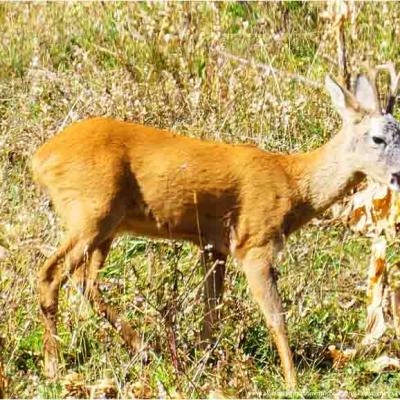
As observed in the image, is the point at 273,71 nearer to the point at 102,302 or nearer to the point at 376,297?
the point at 376,297

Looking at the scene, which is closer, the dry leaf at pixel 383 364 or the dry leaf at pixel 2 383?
the dry leaf at pixel 2 383

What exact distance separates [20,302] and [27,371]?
0.36 m

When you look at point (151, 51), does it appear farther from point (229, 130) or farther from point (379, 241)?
point (379, 241)

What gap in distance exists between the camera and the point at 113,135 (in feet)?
22.4

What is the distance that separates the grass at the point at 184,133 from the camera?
625 cm

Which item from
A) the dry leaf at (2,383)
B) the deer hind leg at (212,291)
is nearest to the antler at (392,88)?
the deer hind leg at (212,291)

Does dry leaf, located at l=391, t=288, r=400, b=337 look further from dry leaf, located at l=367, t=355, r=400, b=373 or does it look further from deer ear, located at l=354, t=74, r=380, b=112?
deer ear, located at l=354, t=74, r=380, b=112

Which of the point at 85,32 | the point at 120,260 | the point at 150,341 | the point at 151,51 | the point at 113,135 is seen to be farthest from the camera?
the point at 85,32

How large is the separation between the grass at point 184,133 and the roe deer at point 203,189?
13cm

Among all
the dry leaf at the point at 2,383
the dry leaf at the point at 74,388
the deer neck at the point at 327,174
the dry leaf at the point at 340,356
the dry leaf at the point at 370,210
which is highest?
the deer neck at the point at 327,174

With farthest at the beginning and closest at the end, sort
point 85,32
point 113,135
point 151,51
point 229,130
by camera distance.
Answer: point 85,32, point 151,51, point 229,130, point 113,135

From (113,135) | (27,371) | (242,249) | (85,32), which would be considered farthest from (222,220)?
(85,32)

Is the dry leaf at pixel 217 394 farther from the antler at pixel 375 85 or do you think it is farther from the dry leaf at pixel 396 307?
the antler at pixel 375 85

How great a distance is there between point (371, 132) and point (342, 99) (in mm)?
227
